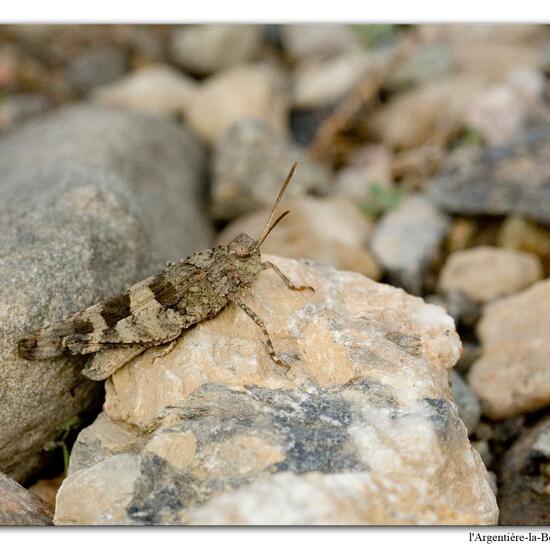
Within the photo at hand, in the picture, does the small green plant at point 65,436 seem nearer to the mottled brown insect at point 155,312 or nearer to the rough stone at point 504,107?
the mottled brown insect at point 155,312

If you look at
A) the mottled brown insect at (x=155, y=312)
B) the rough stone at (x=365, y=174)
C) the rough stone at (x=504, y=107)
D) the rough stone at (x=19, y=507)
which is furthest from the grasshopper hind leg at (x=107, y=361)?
the rough stone at (x=504, y=107)

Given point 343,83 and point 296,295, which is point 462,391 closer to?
point 296,295

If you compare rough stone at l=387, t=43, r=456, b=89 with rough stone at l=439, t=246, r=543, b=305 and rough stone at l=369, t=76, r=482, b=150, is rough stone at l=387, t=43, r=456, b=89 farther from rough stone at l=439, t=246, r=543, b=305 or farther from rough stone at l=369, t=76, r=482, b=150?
rough stone at l=439, t=246, r=543, b=305

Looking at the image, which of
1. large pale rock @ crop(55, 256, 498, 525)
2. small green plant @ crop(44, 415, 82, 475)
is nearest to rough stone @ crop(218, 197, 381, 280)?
large pale rock @ crop(55, 256, 498, 525)

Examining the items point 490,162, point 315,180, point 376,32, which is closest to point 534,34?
point 376,32

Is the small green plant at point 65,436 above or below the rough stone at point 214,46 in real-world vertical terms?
below

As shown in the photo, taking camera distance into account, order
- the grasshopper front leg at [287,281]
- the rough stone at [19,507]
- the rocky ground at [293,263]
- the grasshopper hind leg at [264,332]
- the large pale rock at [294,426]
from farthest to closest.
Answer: the grasshopper front leg at [287,281], the grasshopper hind leg at [264,332], the rough stone at [19,507], the rocky ground at [293,263], the large pale rock at [294,426]

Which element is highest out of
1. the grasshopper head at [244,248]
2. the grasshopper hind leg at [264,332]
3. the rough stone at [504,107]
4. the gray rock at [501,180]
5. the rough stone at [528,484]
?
the grasshopper head at [244,248]

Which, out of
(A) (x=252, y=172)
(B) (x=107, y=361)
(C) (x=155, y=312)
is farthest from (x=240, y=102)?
(B) (x=107, y=361)
